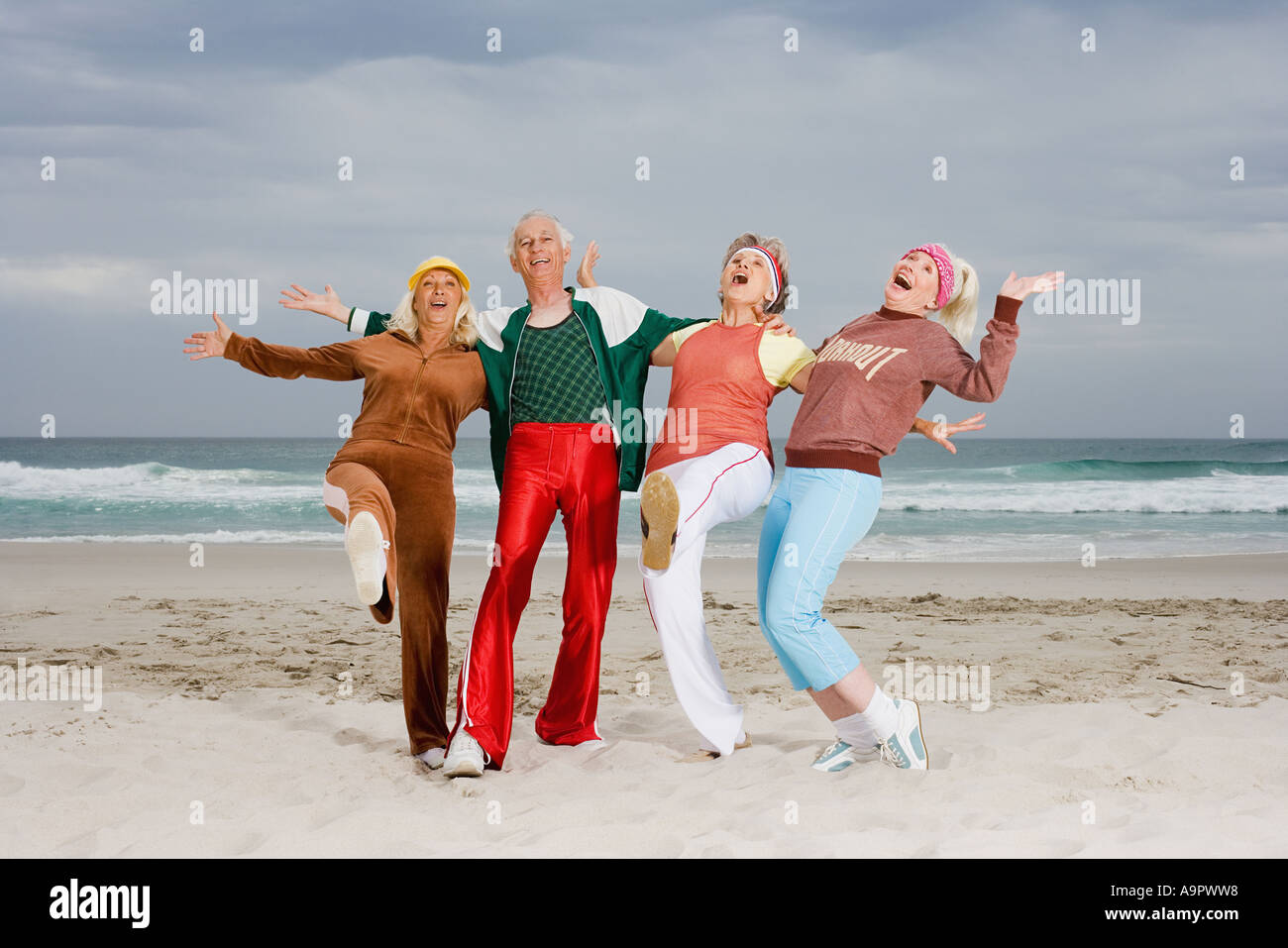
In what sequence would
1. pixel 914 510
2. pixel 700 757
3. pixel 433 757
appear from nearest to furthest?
1. pixel 433 757
2. pixel 700 757
3. pixel 914 510

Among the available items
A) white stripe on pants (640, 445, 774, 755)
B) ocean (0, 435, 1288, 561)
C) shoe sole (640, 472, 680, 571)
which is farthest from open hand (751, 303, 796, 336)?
ocean (0, 435, 1288, 561)

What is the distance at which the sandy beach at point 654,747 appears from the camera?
3623mm

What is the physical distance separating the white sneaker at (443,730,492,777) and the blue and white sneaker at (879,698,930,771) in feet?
5.14

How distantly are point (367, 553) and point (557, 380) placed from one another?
3.40 ft

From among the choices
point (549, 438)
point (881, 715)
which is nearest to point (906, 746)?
point (881, 715)

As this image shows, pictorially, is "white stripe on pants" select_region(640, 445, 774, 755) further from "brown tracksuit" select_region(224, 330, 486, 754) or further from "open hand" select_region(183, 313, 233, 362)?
"open hand" select_region(183, 313, 233, 362)

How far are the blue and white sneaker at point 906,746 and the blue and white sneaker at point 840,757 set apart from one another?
9 centimetres

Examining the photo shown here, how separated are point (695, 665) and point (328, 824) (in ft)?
4.90

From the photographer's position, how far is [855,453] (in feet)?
13.4

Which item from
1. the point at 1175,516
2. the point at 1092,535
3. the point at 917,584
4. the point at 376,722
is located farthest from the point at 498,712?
the point at 1175,516

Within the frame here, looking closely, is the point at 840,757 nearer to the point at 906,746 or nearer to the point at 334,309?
the point at 906,746

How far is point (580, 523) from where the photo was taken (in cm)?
442

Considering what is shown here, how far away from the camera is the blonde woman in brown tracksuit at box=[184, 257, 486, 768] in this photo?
4316 mm

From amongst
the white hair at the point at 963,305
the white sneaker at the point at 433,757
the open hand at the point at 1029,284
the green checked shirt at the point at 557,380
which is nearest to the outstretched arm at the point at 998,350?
the open hand at the point at 1029,284
